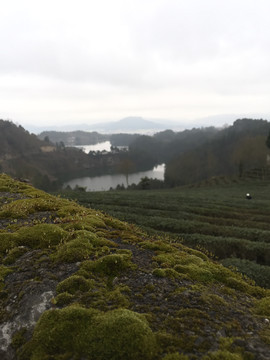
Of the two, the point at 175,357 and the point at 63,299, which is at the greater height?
the point at 63,299

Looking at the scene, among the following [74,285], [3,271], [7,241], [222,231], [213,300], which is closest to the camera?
[213,300]

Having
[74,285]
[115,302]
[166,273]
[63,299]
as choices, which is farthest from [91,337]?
[166,273]

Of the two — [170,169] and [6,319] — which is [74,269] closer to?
[6,319]

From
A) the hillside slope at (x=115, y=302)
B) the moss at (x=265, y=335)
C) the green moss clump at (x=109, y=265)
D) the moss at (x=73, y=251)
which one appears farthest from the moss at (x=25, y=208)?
the moss at (x=265, y=335)

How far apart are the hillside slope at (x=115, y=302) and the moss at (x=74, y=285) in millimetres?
27

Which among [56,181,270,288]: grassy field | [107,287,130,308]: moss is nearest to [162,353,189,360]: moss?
[107,287,130,308]: moss

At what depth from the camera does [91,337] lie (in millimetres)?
4828

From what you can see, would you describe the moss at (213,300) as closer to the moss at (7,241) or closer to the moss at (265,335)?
the moss at (265,335)

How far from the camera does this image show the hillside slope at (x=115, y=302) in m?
4.72

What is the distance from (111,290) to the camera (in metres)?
6.43

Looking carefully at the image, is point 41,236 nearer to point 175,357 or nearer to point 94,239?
point 94,239

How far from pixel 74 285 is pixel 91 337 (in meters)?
1.85

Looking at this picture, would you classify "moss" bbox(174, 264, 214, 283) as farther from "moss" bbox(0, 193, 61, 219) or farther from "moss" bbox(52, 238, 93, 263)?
"moss" bbox(0, 193, 61, 219)

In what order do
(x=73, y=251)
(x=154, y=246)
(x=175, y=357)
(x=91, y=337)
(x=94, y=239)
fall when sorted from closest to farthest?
(x=175, y=357), (x=91, y=337), (x=73, y=251), (x=94, y=239), (x=154, y=246)
